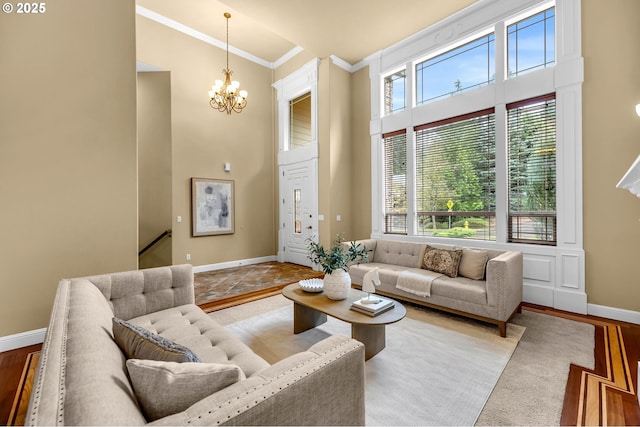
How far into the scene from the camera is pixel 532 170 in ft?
12.2

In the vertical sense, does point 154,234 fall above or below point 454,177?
below

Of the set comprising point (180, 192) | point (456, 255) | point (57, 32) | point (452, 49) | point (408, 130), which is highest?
point (452, 49)

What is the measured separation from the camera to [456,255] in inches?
141

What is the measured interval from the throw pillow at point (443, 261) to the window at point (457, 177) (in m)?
0.86

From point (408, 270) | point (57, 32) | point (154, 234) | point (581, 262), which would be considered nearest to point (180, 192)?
point (154, 234)

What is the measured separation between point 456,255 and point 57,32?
5.03 m

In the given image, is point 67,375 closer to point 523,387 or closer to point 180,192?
point 523,387

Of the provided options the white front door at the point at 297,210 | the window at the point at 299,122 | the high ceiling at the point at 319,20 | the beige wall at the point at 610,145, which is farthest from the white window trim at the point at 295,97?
the beige wall at the point at 610,145

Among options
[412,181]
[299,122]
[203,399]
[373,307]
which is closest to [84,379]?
[203,399]

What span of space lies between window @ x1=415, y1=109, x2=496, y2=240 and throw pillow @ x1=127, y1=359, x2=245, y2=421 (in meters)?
4.21

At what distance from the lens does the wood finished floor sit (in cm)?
176

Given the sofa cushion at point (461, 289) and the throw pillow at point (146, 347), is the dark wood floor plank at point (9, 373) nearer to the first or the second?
the throw pillow at point (146, 347)

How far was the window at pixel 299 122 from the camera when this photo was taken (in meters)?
6.40

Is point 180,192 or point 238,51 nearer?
point 180,192
